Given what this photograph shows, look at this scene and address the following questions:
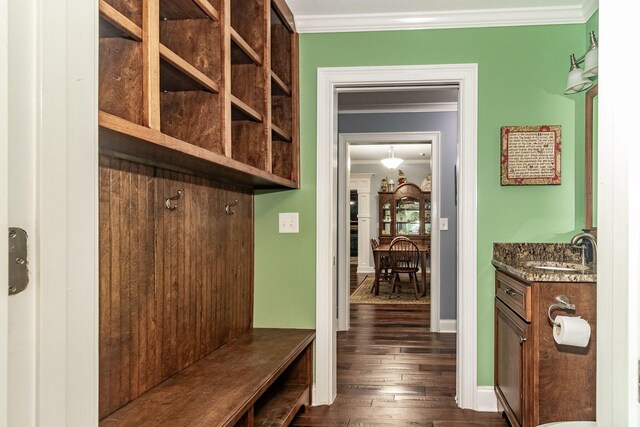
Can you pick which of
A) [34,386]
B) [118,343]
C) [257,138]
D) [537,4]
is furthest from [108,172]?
[537,4]

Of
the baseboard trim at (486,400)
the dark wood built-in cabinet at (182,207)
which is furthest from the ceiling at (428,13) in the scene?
the baseboard trim at (486,400)

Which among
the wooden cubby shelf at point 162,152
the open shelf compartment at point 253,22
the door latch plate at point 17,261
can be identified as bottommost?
the door latch plate at point 17,261

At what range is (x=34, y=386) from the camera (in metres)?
0.63

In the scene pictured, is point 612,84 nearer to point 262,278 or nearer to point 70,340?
point 70,340

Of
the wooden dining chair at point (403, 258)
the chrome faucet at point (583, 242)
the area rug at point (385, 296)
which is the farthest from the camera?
the wooden dining chair at point (403, 258)

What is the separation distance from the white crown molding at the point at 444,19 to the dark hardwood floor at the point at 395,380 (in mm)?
2239

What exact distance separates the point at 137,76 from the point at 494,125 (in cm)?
223

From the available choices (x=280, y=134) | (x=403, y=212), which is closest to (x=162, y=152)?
(x=280, y=134)

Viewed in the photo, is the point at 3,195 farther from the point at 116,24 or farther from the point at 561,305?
the point at 561,305

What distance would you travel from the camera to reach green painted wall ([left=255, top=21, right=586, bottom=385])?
118 inches

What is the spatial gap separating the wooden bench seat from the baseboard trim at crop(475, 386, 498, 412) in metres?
0.99

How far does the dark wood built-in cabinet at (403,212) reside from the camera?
10.6 m

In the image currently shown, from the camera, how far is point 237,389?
6.68 ft

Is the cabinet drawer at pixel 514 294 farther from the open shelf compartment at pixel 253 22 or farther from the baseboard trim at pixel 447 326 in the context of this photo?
the baseboard trim at pixel 447 326
